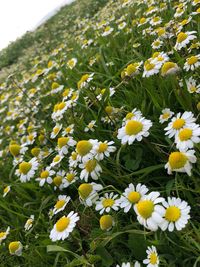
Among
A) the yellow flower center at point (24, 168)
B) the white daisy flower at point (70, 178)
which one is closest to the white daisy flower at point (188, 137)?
the white daisy flower at point (70, 178)

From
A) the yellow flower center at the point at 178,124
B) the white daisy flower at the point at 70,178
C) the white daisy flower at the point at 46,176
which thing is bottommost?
the white daisy flower at the point at 46,176

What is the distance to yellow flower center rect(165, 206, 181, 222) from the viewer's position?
56.4 inches

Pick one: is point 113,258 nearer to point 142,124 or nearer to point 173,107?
point 142,124

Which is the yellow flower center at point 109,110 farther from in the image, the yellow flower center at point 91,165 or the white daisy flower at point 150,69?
the yellow flower center at point 91,165

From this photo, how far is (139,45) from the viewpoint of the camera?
10.7ft

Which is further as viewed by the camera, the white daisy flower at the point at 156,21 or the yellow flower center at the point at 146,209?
the white daisy flower at the point at 156,21

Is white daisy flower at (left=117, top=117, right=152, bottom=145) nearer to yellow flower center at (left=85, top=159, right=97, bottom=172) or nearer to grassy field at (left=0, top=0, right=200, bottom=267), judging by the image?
grassy field at (left=0, top=0, right=200, bottom=267)

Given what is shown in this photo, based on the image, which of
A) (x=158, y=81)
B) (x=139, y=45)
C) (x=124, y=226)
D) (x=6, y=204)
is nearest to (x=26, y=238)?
(x=6, y=204)

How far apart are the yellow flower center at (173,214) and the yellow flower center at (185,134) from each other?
32 cm

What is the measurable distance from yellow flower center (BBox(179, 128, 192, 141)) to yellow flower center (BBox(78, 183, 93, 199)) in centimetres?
53

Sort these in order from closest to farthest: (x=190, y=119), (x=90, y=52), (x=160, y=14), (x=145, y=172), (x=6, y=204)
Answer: (x=190, y=119), (x=145, y=172), (x=6, y=204), (x=160, y=14), (x=90, y=52)

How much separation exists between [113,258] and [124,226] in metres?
0.19

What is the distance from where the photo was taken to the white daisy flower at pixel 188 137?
1.59 meters

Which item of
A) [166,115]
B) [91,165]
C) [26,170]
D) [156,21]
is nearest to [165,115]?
[166,115]
